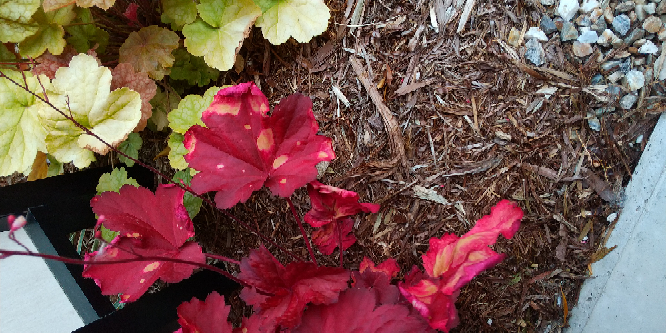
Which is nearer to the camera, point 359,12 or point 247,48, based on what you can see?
point 359,12

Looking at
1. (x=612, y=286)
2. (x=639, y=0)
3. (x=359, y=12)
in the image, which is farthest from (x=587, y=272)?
(x=359, y=12)

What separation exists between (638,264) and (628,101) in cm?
45

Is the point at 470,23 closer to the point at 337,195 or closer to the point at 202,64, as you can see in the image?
the point at 337,195

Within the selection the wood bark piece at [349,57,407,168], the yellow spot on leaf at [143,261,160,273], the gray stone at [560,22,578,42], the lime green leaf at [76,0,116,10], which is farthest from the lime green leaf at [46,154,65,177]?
the gray stone at [560,22,578,42]

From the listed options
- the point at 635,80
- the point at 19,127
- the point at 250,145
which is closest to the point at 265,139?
the point at 250,145

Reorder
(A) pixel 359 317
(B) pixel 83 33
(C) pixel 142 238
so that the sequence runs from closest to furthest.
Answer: (A) pixel 359 317 < (C) pixel 142 238 < (B) pixel 83 33

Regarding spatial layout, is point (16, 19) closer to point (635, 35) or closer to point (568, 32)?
point (568, 32)

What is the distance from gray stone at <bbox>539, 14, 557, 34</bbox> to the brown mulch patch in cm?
3

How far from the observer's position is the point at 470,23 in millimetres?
1204

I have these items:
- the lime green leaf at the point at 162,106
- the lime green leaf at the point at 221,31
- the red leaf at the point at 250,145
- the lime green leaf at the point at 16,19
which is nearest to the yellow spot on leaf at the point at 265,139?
the red leaf at the point at 250,145

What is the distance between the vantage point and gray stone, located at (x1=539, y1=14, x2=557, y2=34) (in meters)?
1.18

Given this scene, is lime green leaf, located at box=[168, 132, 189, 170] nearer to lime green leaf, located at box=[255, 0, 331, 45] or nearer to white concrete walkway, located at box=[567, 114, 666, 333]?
lime green leaf, located at box=[255, 0, 331, 45]

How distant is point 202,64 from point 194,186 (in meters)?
0.66

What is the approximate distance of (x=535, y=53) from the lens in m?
1.18
